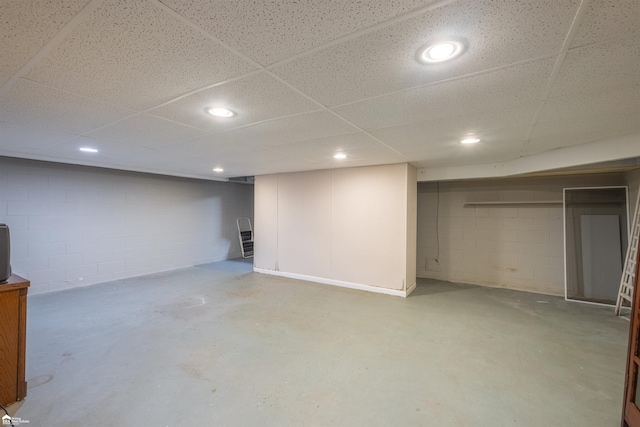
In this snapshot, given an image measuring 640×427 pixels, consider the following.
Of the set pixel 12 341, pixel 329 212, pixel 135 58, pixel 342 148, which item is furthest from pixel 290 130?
pixel 12 341

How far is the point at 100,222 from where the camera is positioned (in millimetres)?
4934

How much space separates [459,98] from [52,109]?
300 cm

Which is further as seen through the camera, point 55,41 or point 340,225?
point 340,225

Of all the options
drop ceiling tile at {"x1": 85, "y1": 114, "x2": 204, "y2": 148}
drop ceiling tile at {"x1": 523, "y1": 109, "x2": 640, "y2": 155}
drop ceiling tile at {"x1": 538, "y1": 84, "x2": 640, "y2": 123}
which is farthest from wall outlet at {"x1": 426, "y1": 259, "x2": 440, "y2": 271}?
drop ceiling tile at {"x1": 85, "y1": 114, "x2": 204, "y2": 148}

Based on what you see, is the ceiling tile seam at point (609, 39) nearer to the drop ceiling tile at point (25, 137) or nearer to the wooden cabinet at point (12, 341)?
the wooden cabinet at point (12, 341)

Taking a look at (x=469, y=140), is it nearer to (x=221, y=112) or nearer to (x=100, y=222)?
(x=221, y=112)

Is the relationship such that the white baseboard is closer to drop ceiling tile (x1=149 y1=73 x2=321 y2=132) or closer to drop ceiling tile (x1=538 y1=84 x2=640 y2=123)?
drop ceiling tile (x1=538 y1=84 x2=640 y2=123)

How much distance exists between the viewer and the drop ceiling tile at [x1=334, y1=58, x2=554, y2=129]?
148cm

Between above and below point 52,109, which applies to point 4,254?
below

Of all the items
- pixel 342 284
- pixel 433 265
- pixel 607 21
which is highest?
pixel 607 21

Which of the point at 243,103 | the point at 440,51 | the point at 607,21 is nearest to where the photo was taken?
the point at 607,21

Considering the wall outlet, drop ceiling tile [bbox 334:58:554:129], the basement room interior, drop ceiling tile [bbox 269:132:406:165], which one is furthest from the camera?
the wall outlet

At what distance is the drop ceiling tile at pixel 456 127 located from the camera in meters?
2.08

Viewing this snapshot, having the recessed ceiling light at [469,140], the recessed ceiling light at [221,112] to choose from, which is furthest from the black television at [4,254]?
the recessed ceiling light at [469,140]
